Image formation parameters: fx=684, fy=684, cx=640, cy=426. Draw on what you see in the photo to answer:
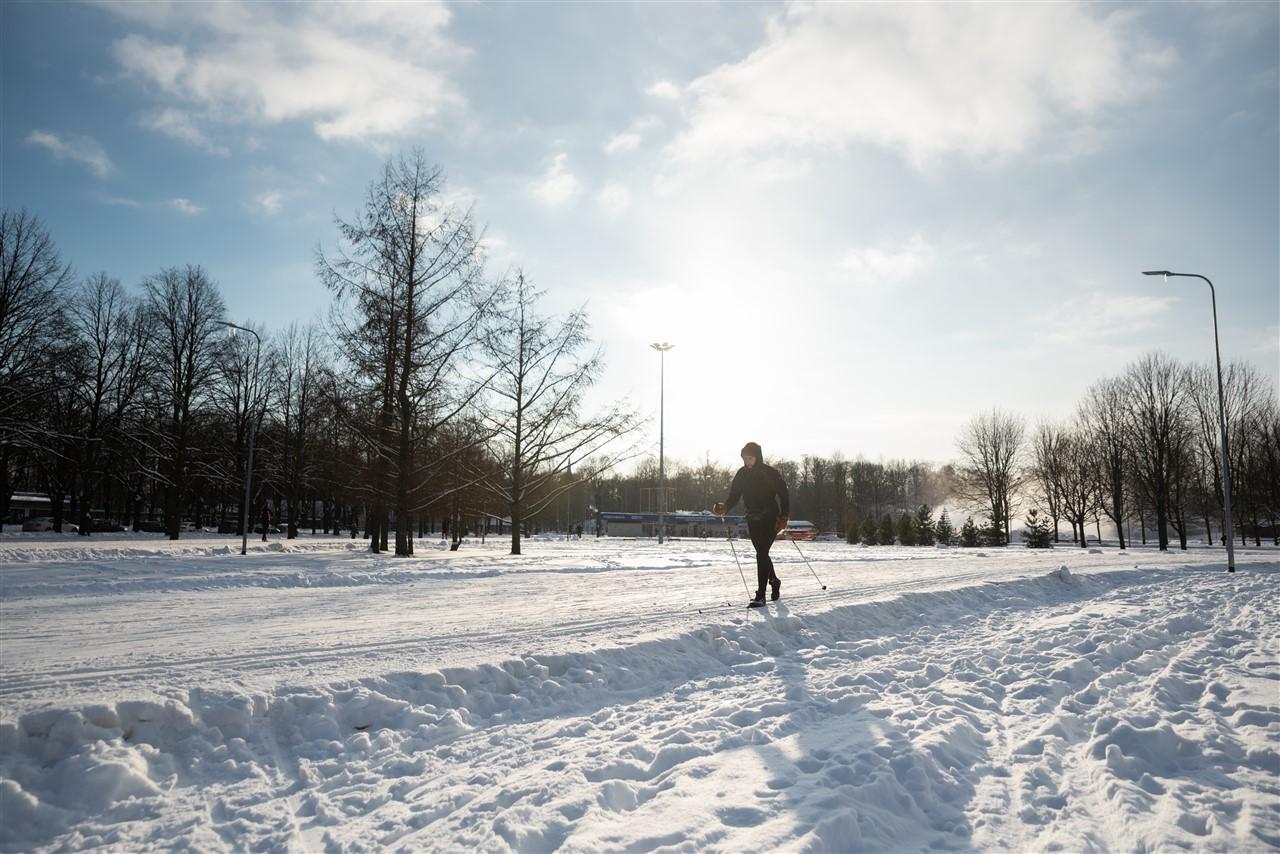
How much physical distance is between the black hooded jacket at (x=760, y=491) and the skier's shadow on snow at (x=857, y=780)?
4.15 metres

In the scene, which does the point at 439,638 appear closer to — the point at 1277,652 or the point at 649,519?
the point at 1277,652

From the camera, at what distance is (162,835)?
10.4 feet

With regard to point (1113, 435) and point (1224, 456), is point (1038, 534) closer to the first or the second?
point (1113, 435)

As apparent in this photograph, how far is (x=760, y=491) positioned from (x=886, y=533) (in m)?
48.3

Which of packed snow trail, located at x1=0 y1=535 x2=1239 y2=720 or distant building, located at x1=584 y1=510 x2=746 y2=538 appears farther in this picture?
distant building, located at x1=584 y1=510 x2=746 y2=538

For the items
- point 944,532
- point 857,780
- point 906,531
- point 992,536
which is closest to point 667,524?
point 906,531

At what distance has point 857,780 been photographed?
3.79m

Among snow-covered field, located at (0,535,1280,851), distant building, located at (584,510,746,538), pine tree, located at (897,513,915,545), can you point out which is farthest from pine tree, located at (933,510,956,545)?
snow-covered field, located at (0,535,1280,851)

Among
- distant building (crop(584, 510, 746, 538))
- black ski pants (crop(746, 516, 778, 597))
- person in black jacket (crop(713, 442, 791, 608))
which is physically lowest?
distant building (crop(584, 510, 746, 538))

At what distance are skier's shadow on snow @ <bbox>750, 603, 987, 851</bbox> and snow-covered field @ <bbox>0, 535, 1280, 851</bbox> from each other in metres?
0.02

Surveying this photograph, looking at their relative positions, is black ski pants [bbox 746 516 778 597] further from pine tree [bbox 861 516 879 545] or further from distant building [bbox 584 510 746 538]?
distant building [bbox 584 510 746 538]

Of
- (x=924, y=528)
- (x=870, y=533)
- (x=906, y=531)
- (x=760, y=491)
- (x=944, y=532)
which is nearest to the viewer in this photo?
(x=760, y=491)

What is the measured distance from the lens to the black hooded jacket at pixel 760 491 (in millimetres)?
9609

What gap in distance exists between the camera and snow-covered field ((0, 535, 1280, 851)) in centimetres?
331
